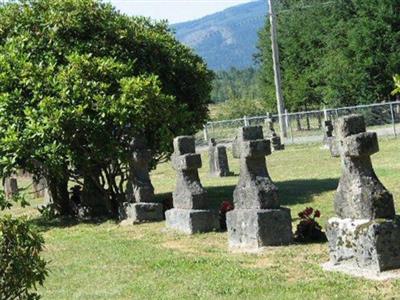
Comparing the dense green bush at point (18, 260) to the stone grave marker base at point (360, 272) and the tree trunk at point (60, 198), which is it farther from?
the tree trunk at point (60, 198)

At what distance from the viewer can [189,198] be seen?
12.9 metres

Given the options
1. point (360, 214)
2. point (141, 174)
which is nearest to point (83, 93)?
point (141, 174)

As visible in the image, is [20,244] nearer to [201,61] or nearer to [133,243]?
[133,243]

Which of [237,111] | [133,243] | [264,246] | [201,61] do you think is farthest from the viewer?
[237,111]

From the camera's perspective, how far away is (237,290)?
328 inches

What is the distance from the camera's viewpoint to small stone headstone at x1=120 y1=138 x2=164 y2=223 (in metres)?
15.0

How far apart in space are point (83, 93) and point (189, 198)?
3477mm

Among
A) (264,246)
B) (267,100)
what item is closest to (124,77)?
(264,246)

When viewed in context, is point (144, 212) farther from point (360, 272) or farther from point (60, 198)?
point (360, 272)

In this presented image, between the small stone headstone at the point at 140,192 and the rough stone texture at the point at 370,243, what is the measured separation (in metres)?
6.76

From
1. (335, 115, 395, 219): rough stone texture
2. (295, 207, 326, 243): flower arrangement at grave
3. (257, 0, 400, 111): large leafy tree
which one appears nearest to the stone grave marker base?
(335, 115, 395, 219): rough stone texture

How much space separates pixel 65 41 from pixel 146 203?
425 centimetres

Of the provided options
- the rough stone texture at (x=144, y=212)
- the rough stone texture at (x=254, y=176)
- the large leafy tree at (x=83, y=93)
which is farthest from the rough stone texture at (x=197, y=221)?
the large leafy tree at (x=83, y=93)

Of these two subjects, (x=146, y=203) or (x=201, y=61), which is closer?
(x=146, y=203)
